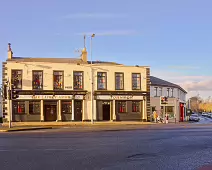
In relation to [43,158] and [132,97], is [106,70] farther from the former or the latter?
[43,158]

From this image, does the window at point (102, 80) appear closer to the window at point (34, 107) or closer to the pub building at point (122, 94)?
the pub building at point (122, 94)

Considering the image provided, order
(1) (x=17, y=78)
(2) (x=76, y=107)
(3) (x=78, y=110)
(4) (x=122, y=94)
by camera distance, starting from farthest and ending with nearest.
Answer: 1. (4) (x=122, y=94)
2. (3) (x=78, y=110)
3. (2) (x=76, y=107)
4. (1) (x=17, y=78)

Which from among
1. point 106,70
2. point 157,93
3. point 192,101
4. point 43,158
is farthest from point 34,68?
point 192,101

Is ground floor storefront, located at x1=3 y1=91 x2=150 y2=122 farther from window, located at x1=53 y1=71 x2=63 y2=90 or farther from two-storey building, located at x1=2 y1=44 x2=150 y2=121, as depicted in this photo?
window, located at x1=53 y1=71 x2=63 y2=90

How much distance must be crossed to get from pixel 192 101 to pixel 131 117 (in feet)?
445

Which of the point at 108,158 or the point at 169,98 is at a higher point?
the point at 169,98

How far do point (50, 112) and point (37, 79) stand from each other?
14.4 feet

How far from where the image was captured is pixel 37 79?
135 ft

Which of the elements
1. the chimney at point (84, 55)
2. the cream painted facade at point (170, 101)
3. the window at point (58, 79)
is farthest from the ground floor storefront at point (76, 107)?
the chimney at point (84, 55)

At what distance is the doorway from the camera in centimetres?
4150

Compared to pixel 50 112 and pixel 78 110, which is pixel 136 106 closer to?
pixel 78 110

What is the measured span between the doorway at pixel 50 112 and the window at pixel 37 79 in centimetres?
260

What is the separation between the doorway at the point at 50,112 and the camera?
41.5 meters

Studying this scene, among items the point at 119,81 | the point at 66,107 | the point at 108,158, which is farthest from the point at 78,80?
the point at 108,158
